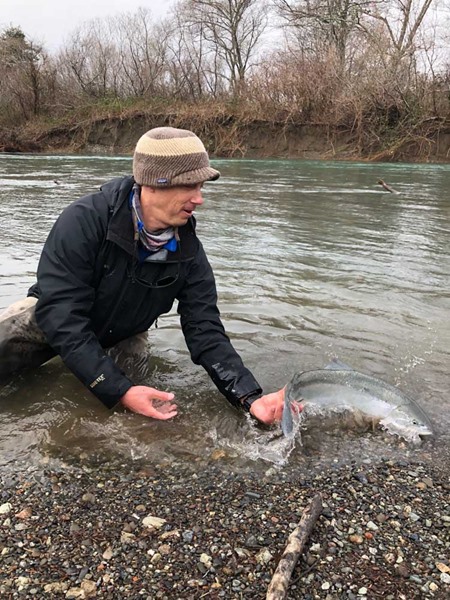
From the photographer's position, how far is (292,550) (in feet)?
6.86

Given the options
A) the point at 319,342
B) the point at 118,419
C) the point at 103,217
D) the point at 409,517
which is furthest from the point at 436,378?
the point at 103,217

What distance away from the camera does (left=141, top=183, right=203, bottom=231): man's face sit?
279 cm

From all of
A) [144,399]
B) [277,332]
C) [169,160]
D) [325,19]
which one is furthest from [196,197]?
[325,19]

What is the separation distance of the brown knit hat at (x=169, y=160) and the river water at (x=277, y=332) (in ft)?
4.44

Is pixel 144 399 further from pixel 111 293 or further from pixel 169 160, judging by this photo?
pixel 169 160

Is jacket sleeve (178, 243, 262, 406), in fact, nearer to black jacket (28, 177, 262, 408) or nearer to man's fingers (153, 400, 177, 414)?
black jacket (28, 177, 262, 408)

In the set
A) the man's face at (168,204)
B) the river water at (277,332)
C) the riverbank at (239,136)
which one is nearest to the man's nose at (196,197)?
the man's face at (168,204)

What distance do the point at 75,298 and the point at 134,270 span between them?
35 cm

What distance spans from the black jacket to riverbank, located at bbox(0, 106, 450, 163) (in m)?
25.0

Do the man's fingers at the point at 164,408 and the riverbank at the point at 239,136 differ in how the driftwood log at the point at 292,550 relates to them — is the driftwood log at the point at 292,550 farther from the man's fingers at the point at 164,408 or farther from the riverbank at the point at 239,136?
the riverbank at the point at 239,136

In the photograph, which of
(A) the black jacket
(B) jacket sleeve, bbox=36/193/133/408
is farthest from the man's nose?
(B) jacket sleeve, bbox=36/193/133/408

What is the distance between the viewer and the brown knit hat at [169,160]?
2684mm

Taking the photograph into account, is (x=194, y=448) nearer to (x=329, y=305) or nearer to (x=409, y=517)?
(x=409, y=517)

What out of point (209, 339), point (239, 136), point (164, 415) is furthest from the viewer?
point (239, 136)
